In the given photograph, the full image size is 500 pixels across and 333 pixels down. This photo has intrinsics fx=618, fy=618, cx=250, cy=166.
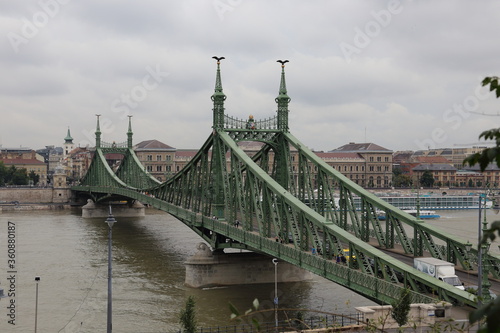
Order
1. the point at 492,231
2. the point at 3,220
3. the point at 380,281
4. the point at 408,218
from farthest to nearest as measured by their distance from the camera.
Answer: the point at 3,220, the point at 408,218, the point at 380,281, the point at 492,231

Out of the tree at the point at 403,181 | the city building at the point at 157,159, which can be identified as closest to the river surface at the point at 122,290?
the city building at the point at 157,159

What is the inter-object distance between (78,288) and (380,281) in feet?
82.4

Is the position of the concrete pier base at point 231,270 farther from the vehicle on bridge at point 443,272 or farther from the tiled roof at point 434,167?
the tiled roof at point 434,167

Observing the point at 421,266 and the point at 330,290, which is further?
the point at 330,290

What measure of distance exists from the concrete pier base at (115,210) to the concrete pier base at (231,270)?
2495 inches

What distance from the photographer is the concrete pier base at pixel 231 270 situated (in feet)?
141

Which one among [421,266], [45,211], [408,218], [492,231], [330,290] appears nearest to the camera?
[492,231]

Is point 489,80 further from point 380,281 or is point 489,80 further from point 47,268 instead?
point 47,268

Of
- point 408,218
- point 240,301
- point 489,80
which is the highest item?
point 489,80

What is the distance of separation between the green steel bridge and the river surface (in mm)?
2660

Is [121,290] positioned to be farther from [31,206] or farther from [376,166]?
[376,166]

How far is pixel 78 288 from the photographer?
143 ft

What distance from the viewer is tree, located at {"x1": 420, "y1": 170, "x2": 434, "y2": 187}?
173500 mm

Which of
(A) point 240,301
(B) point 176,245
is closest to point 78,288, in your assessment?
(A) point 240,301
